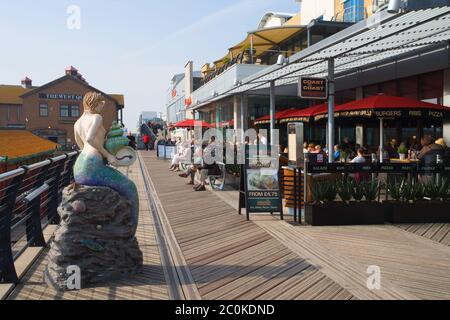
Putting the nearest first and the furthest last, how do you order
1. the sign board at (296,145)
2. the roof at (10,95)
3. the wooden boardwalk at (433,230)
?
the wooden boardwalk at (433,230)
the sign board at (296,145)
the roof at (10,95)

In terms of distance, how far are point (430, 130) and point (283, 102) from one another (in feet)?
37.2

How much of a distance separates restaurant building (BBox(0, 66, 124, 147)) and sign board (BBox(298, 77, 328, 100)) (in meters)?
43.0

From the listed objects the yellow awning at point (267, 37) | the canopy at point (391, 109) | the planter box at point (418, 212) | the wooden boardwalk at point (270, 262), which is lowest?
the wooden boardwalk at point (270, 262)

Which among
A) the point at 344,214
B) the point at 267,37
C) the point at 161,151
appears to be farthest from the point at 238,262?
the point at 161,151

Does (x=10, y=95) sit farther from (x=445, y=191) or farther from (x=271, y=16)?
(x=445, y=191)

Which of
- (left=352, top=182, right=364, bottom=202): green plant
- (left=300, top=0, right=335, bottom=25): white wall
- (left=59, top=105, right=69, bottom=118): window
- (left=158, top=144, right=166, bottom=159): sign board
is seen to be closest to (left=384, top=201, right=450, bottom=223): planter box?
(left=352, top=182, right=364, bottom=202): green plant

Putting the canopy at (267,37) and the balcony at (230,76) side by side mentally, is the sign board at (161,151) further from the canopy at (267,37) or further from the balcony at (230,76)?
the canopy at (267,37)

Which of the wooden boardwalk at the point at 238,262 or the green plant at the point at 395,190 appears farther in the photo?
the green plant at the point at 395,190

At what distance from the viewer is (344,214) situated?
7.06 meters

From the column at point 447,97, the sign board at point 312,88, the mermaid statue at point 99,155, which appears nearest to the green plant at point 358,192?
the sign board at point 312,88

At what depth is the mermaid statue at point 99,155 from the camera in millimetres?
4297

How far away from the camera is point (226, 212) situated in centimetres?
806

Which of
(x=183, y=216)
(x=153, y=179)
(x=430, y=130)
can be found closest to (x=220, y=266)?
(x=183, y=216)

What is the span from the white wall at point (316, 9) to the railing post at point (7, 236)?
31.8 m
